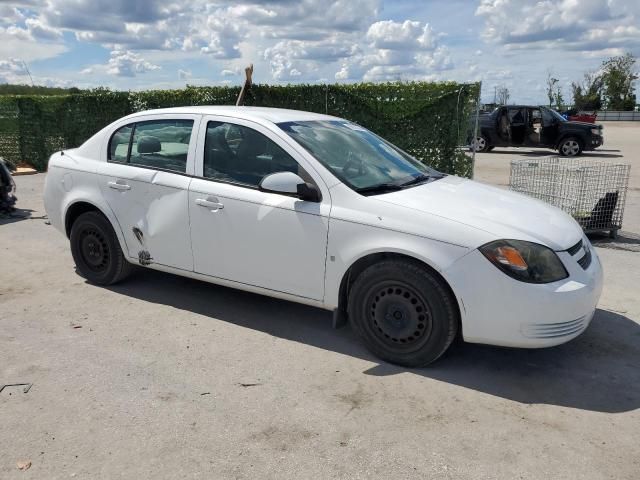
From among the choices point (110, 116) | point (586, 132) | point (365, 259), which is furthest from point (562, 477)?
point (586, 132)

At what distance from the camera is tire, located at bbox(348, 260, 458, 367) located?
363 centimetres

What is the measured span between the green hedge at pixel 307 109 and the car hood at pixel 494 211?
230 inches

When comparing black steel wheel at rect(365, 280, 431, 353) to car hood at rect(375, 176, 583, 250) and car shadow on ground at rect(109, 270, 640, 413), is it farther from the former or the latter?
car hood at rect(375, 176, 583, 250)

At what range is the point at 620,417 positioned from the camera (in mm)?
3311

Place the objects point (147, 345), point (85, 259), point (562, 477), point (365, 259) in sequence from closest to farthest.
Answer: point (562, 477), point (365, 259), point (147, 345), point (85, 259)

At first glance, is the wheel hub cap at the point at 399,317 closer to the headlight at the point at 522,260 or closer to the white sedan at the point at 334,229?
the white sedan at the point at 334,229

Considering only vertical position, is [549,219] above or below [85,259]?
above

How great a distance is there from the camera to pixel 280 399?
3.49 m

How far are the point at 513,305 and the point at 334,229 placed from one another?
124 cm

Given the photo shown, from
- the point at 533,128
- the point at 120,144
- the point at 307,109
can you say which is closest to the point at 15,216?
the point at 120,144

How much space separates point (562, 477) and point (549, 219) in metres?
1.82

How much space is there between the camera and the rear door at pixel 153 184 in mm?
4672

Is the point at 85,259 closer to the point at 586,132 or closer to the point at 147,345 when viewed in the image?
the point at 147,345

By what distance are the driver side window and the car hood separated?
34.3 inches
